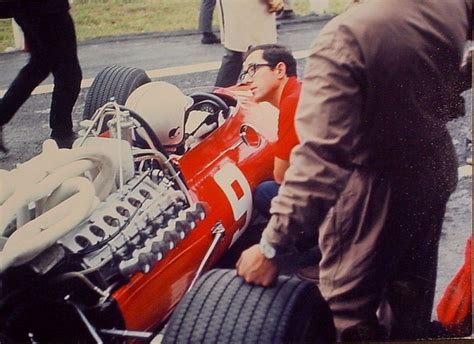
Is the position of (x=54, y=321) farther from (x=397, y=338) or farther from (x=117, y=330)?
(x=397, y=338)

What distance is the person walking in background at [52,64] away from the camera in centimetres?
162

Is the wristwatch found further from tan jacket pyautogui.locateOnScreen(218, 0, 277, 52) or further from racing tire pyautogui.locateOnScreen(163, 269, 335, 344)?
tan jacket pyautogui.locateOnScreen(218, 0, 277, 52)

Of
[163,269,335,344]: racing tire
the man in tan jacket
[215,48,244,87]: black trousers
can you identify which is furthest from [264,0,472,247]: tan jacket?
[215,48,244,87]: black trousers

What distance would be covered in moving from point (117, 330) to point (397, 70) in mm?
758

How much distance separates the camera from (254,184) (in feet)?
6.24

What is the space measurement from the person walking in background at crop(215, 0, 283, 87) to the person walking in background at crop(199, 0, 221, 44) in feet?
0.07

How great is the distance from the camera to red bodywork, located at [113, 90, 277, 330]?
62.9 inches

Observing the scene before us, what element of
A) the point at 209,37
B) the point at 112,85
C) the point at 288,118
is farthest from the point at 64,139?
the point at 288,118

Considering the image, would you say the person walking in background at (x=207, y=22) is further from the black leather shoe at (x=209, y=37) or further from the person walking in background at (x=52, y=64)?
the person walking in background at (x=52, y=64)

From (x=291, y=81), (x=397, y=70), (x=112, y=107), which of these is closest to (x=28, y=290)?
(x=112, y=107)

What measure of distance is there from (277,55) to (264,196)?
13.3 inches

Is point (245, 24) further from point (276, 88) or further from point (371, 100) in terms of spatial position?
point (371, 100)

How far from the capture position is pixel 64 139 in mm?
1745

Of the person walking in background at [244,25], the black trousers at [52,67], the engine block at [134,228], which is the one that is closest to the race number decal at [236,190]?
the engine block at [134,228]
